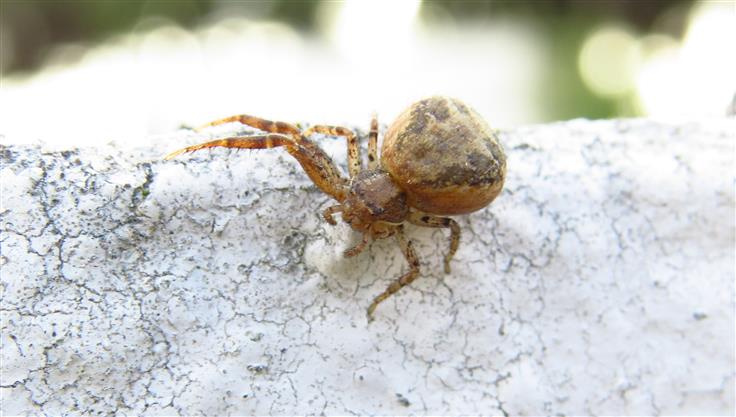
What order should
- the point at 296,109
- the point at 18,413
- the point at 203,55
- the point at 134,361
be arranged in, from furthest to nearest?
1. the point at 203,55
2. the point at 296,109
3. the point at 134,361
4. the point at 18,413

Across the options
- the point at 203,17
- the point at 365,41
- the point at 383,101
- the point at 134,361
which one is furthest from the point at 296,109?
the point at 134,361

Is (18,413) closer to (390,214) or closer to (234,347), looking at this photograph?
(234,347)

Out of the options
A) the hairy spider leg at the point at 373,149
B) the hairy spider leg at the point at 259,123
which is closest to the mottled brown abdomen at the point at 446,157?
the hairy spider leg at the point at 373,149

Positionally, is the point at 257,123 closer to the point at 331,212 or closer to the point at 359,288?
the point at 331,212

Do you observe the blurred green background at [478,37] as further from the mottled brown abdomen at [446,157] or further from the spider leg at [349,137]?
the mottled brown abdomen at [446,157]

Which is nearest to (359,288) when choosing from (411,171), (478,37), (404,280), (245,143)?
(404,280)

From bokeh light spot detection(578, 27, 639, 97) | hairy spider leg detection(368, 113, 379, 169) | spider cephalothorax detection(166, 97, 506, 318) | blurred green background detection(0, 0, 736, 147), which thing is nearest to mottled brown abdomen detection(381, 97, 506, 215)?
spider cephalothorax detection(166, 97, 506, 318)
